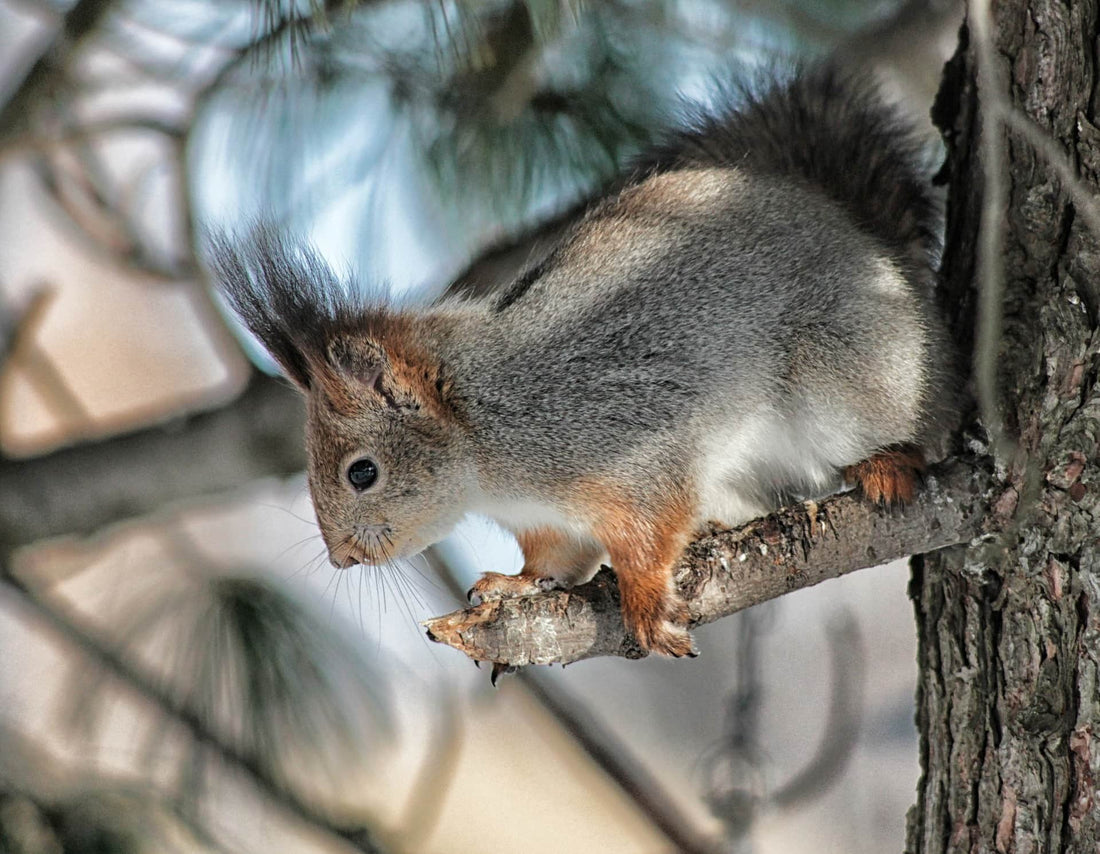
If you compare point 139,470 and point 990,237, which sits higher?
point 990,237

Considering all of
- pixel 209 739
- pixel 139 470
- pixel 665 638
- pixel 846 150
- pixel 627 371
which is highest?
pixel 846 150

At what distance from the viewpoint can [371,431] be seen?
1.05 meters

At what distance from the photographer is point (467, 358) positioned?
1.06 meters

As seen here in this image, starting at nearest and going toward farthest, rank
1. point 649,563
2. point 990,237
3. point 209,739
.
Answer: point 990,237, point 649,563, point 209,739

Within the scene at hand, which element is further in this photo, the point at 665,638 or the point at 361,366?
the point at 361,366

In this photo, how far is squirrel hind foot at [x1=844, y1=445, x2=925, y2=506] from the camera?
0.90 metres

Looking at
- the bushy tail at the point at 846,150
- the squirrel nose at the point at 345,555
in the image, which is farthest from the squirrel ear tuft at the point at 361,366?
the bushy tail at the point at 846,150

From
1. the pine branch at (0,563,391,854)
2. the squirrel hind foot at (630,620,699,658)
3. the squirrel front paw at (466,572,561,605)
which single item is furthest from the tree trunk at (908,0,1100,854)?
the pine branch at (0,563,391,854)

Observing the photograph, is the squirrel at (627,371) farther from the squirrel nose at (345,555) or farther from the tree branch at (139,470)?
the tree branch at (139,470)

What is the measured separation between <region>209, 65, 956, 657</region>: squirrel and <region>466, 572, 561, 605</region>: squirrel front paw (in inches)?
0.5

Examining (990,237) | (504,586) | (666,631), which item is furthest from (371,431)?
(990,237)

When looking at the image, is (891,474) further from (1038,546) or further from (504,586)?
(504,586)

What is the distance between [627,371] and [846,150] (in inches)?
14.6

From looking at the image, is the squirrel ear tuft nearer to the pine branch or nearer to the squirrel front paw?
the squirrel front paw
